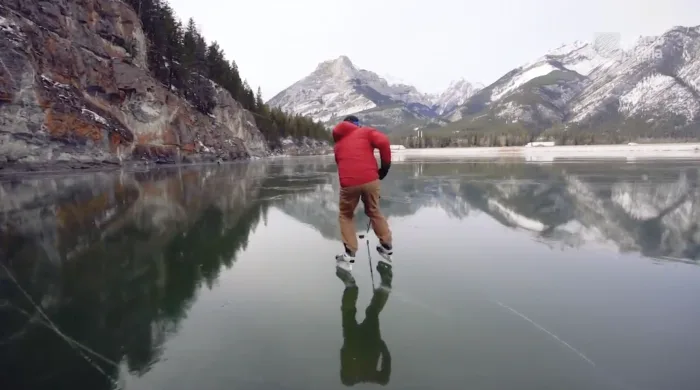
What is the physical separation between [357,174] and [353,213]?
57cm

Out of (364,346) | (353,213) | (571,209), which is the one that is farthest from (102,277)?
(571,209)

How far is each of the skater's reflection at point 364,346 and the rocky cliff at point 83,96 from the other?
31.0m

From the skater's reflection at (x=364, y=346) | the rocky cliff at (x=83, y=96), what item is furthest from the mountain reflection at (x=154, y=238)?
the rocky cliff at (x=83, y=96)

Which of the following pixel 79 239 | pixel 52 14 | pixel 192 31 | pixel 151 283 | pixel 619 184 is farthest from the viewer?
pixel 192 31

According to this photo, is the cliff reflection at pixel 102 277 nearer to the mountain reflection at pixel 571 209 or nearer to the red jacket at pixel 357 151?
the red jacket at pixel 357 151

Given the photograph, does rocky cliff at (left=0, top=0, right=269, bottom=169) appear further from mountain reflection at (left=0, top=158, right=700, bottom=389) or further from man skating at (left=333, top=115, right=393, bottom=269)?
man skating at (left=333, top=115, right=393, bottom=269)

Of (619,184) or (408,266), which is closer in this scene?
(408,266)

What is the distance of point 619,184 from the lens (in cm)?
1449

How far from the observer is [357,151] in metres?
5.78

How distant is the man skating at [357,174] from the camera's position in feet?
19.0

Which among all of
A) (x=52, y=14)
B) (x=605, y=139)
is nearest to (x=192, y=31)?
A: (x=52, y=14)

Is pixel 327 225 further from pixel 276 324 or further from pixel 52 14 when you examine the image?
pixel 52 14

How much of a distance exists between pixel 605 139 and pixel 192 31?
148m

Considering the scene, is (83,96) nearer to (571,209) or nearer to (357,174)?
(357,174)
